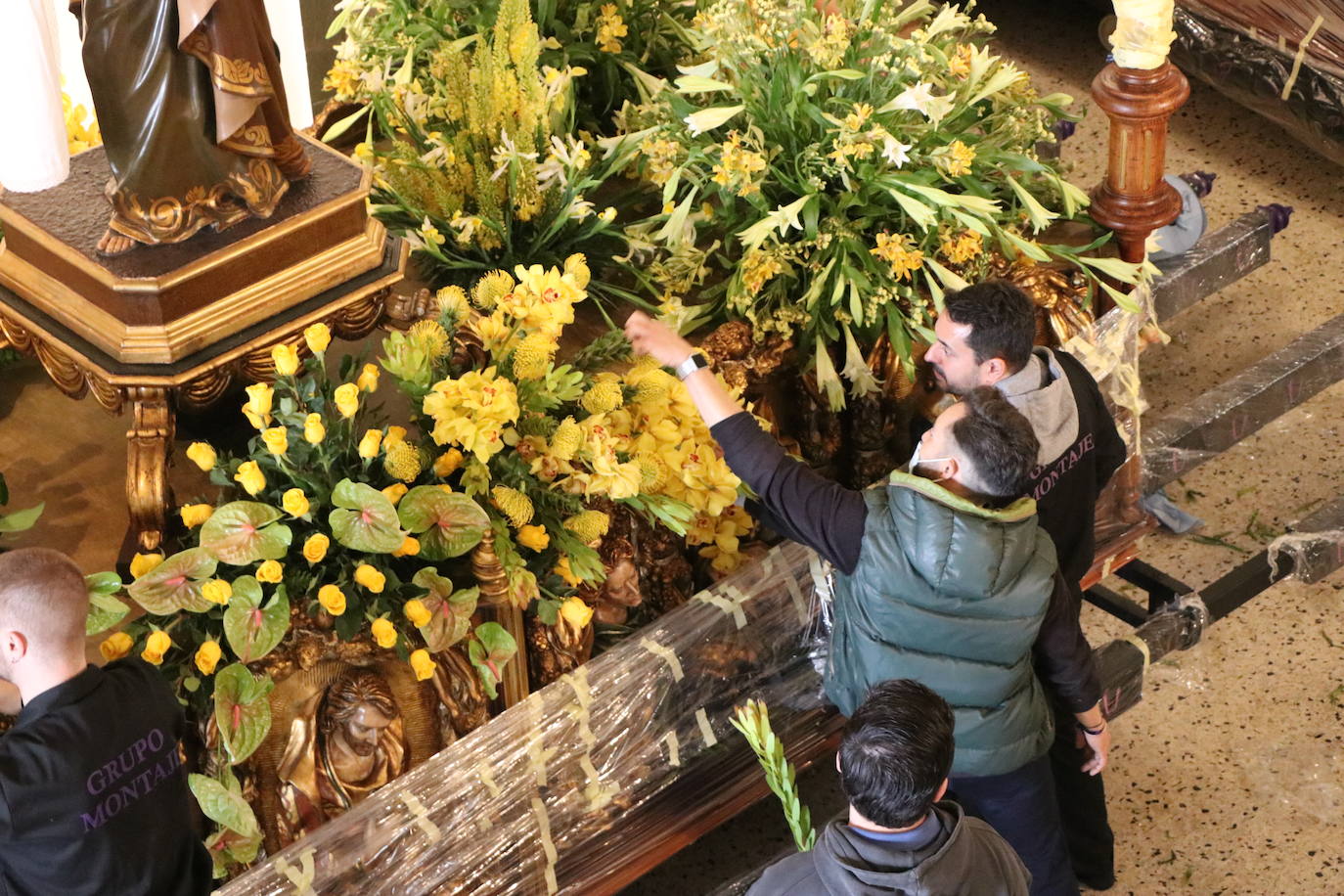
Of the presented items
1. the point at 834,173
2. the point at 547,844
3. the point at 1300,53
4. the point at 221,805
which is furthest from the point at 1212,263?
the point at 221,805

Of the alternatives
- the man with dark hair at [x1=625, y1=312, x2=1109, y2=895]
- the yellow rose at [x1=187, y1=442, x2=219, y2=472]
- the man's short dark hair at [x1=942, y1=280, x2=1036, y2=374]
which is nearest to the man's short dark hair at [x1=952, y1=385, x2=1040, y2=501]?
the man with dark hair at [x1=625, y1=312, x2=1109, y2=895]

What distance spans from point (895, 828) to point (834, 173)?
1.26m

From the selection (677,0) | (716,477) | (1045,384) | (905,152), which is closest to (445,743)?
(716,477)

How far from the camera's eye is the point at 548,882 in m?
2.60

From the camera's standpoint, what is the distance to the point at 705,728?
2773 millimetres

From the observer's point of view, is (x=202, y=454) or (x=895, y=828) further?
(x=202, y=454)

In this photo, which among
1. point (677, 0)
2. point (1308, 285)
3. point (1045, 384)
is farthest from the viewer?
point (1308, 285)

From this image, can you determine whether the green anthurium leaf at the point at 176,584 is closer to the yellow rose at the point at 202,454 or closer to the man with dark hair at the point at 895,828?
the yellow rose at the point at 202,454

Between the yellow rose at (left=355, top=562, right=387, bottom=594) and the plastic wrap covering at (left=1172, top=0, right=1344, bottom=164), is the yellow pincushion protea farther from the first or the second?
the plastic wrap covering at (left=1172, top=0, right=1344, bottom=164)

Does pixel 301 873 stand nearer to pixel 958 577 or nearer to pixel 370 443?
pixel 370 443

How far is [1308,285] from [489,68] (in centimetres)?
264

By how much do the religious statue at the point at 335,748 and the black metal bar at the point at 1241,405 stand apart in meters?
1.84

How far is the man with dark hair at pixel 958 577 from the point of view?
7.39ft

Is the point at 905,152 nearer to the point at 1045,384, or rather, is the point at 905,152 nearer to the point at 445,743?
the point at 1045,384
